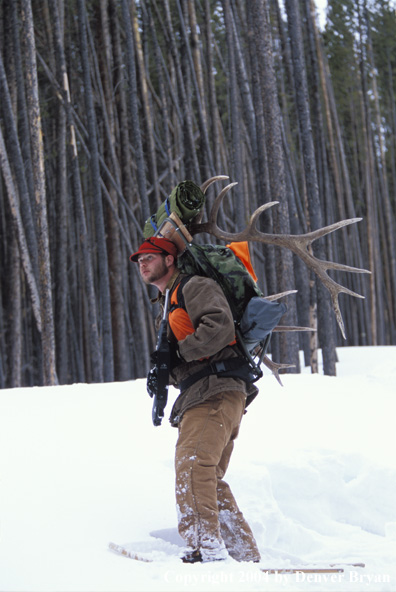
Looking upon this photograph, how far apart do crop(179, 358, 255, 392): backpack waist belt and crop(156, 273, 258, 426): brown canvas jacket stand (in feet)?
0.04

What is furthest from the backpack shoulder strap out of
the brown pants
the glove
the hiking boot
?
the hiking boot

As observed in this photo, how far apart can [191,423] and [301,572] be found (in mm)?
551

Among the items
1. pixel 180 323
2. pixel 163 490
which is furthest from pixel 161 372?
pixel 163 490

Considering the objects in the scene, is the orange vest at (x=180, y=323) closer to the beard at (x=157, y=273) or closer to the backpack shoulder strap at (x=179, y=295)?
the backpack shoulder strap at (x=179, y=295)

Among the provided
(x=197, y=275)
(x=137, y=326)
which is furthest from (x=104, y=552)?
(x=137, y=326)

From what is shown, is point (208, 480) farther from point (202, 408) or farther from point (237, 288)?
Answer: point (237, 288)

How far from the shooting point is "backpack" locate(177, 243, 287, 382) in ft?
7.28

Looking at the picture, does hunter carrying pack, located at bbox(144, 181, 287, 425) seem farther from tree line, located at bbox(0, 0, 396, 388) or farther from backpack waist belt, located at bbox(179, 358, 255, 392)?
tree line, located at bbox(0, 0, 396, 388)

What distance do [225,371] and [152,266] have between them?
17.9 inches

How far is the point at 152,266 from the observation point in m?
2.38

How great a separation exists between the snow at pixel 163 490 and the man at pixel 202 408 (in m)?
0.14

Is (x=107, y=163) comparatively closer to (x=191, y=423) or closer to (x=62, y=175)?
(x=62, y=175)

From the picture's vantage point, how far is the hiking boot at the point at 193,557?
2.04 metres

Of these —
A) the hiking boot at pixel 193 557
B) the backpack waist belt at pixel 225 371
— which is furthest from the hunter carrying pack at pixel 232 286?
the hiking boot at pixel 193 557
